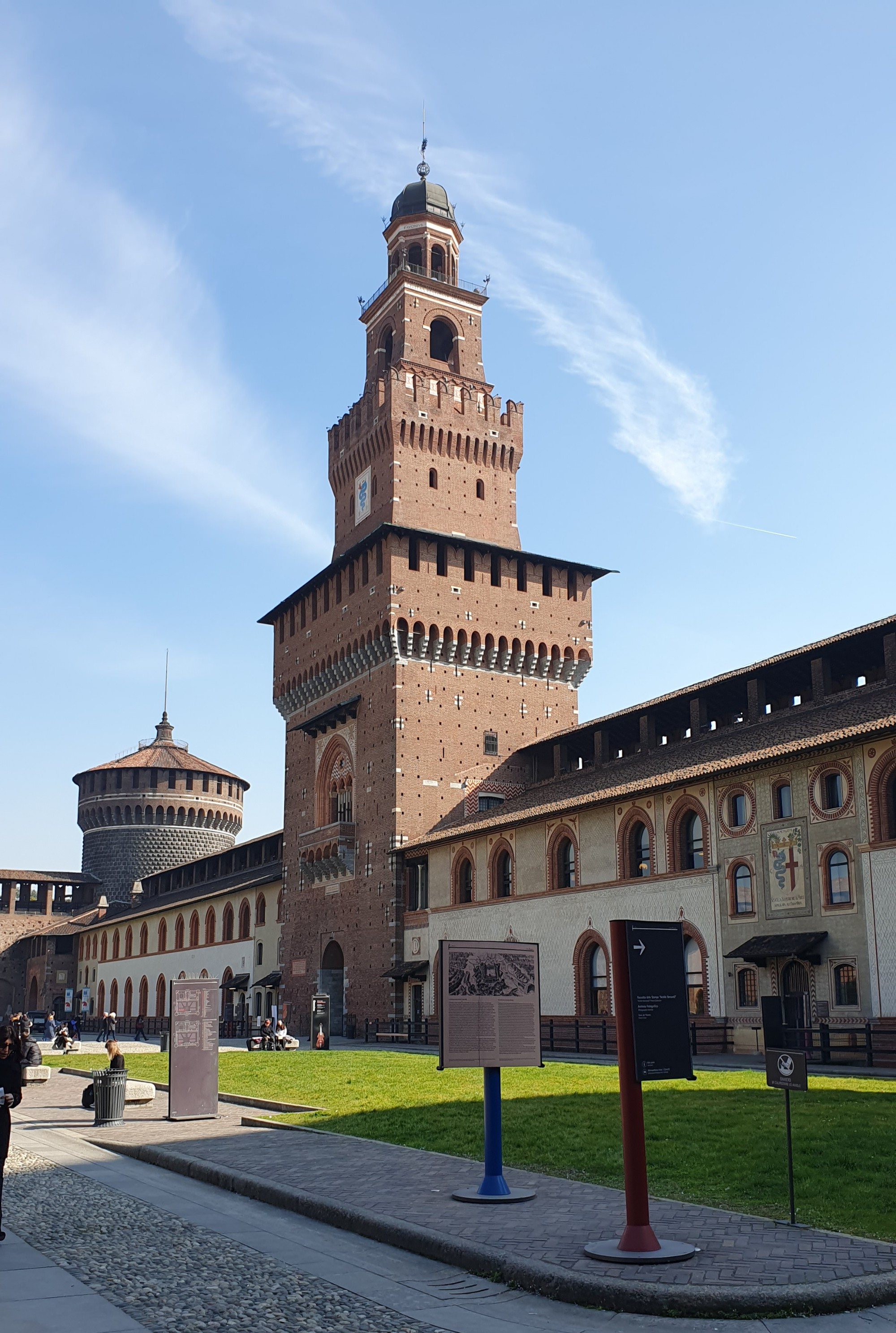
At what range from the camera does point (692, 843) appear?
3428cm

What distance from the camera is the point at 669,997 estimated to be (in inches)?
381

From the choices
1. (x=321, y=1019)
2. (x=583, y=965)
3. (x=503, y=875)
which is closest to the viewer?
(x=583, y=965)

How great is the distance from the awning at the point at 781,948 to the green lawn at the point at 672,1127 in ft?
20.9

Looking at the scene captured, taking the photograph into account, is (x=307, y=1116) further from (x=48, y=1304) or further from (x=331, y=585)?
(x=331, y=585)

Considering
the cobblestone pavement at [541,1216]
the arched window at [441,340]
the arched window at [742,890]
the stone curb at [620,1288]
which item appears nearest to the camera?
the stone curb at [620,1288]

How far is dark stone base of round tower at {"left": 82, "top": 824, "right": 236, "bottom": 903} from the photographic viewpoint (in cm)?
9081

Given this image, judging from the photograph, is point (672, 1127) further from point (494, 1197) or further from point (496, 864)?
point (496, 864)

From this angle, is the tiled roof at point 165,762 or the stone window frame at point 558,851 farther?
the tiled roof at point 165,762

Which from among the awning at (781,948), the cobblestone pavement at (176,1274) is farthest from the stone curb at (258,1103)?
the awning at (781,948)

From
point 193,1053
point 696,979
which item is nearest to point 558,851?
point 696,979

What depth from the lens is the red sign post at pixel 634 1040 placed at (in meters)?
9.01

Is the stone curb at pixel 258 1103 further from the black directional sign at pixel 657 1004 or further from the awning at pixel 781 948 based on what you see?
the awning at pixel 781 948

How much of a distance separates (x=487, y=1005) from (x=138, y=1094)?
12.9m

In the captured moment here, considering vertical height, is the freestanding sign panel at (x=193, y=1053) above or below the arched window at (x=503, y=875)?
below
